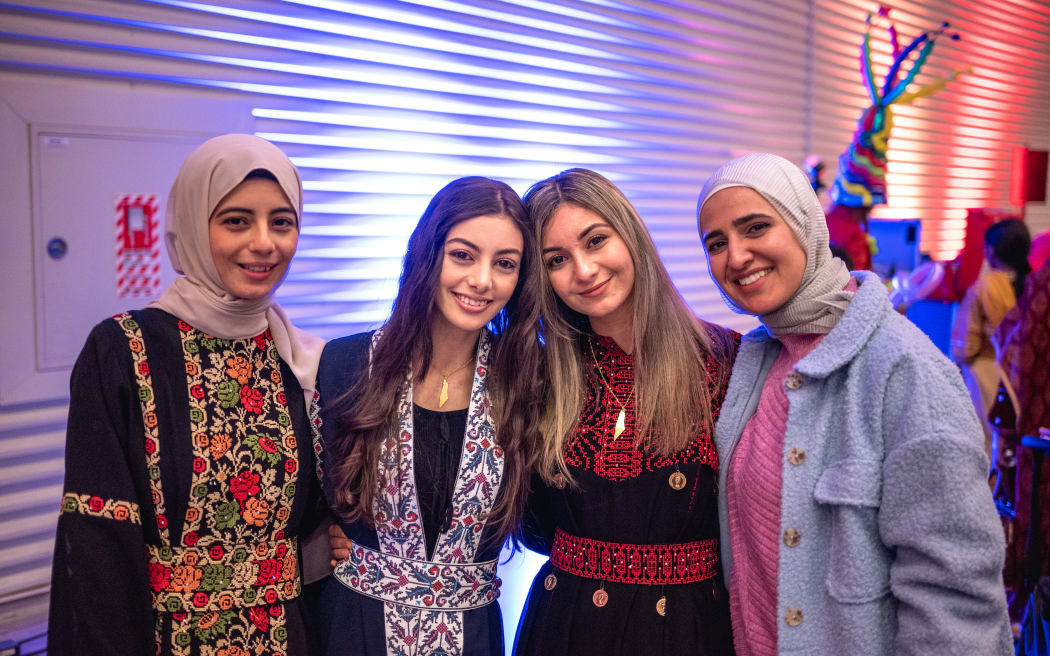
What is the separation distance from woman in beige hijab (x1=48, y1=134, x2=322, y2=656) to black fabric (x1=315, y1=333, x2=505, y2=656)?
0.40ft

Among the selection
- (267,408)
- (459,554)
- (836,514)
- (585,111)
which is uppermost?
(585,111)

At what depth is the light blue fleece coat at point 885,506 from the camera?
1444 mm

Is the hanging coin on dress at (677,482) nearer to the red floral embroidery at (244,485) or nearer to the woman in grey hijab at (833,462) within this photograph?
the woman in grey hijab at (833,462)

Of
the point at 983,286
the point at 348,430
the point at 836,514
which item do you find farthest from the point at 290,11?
the point at 983,286

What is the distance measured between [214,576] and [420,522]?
1.67ft

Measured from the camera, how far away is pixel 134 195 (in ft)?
6.92

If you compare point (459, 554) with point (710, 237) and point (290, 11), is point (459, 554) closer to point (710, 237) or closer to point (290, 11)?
point (710, 237)

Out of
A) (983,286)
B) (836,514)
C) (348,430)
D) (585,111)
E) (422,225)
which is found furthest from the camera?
(983,286)

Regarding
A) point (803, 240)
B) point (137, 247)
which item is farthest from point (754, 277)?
point (137, 247)

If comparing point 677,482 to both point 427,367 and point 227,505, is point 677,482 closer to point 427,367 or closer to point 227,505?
point 427,367

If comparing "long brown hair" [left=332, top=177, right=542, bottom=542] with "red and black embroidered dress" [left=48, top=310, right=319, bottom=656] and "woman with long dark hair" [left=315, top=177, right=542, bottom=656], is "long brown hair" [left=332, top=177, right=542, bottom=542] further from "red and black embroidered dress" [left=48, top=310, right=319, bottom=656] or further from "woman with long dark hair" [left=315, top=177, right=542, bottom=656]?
"red and black embroidered dress" [left=48, top=310, right=319, bottom=656]

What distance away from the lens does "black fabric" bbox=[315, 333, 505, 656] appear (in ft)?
6.46

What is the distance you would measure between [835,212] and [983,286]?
0.94 meters

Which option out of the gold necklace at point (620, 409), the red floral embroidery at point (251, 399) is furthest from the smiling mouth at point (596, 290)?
the red floral embroidery at point (251, 399)
